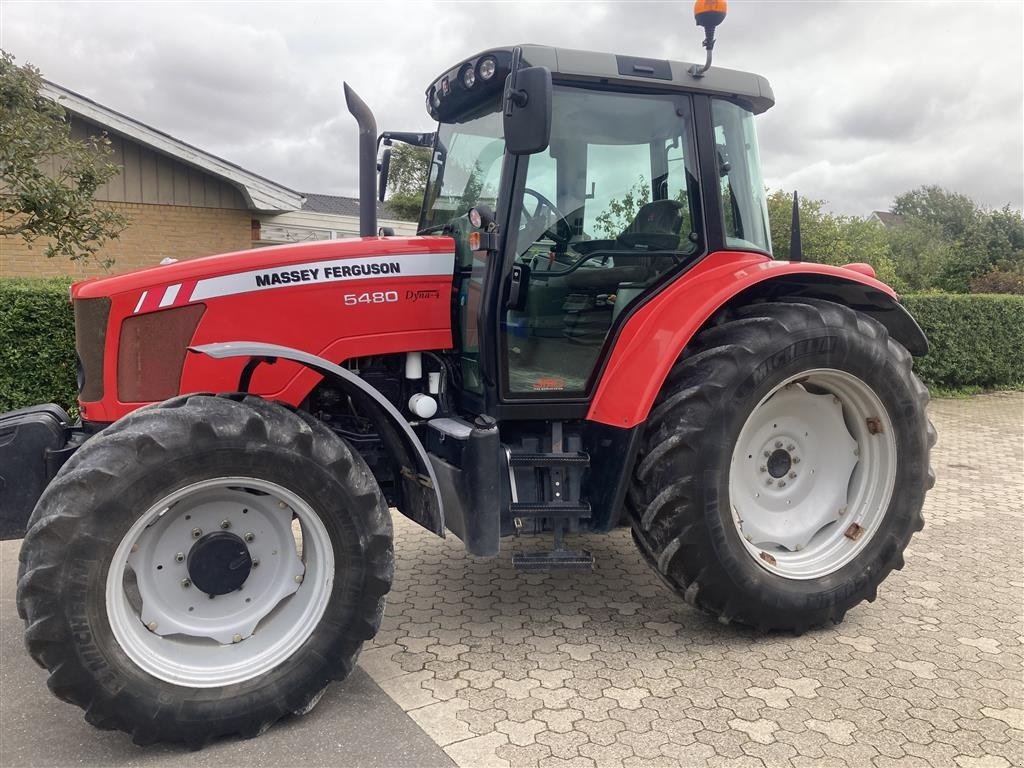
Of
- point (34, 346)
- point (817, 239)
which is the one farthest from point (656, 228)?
point (817, 239)

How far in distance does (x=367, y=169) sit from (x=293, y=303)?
1.19 m

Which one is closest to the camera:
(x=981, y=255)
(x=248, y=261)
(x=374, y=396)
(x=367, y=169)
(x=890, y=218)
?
(x=374, y=396)

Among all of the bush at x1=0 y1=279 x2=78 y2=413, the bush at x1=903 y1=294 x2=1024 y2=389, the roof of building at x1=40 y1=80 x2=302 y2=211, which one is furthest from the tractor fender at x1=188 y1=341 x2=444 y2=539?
the bush at x1=903 y1=294 x2=1024 y2=389

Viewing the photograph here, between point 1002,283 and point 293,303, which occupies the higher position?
point 1002,283

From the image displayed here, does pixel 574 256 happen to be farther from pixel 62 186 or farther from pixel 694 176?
pixel 62 186

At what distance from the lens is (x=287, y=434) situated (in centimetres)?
281

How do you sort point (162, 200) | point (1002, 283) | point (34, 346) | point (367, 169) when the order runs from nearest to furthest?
point (367, 169) < point (34, 346) < point (162, 200) < point (1002, 283)

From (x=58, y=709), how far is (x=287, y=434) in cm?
135

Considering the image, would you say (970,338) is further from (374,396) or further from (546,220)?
(374,396)

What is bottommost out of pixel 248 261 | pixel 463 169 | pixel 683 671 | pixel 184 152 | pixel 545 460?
pixel 683 671

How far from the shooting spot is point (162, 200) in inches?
455

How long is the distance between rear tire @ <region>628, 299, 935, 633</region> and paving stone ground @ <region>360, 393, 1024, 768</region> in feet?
0.88

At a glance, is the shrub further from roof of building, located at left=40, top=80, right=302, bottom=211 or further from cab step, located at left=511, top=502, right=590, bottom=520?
cab step, located at left=511, top=502, right=590, bottom=520

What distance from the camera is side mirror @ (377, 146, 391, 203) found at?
14.0ft
